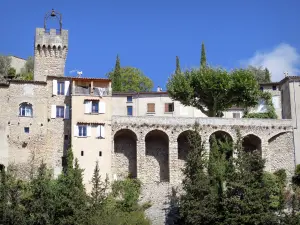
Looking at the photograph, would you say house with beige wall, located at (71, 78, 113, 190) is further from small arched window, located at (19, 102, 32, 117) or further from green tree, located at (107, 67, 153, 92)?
green tree, located at (107, 67, 153, 92)

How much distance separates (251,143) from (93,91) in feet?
60.5

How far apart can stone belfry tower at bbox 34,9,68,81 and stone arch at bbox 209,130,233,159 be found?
707 inches

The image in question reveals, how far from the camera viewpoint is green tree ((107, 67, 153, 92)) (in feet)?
258

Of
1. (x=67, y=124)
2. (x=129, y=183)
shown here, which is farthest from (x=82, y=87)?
(x=129, y=183)

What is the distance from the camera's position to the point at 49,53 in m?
60.0

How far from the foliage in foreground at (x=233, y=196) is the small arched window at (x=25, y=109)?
1714 centimetres

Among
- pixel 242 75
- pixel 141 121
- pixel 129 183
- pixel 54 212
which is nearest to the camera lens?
pixel 54 212

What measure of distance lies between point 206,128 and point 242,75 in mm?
8445

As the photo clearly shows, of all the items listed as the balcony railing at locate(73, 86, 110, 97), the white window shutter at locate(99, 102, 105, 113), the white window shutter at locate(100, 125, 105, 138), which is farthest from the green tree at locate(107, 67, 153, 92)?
the white window shutter at locate(100, 125, 105, 138)

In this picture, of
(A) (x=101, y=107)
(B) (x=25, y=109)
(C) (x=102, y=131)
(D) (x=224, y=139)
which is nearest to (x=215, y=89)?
(D) (x=224, y=139)

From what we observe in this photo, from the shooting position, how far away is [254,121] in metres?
58.9

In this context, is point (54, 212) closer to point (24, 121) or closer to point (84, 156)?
point (84, 156)

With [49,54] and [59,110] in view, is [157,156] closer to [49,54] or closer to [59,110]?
[59,110]

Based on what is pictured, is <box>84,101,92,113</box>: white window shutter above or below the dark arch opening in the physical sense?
above
